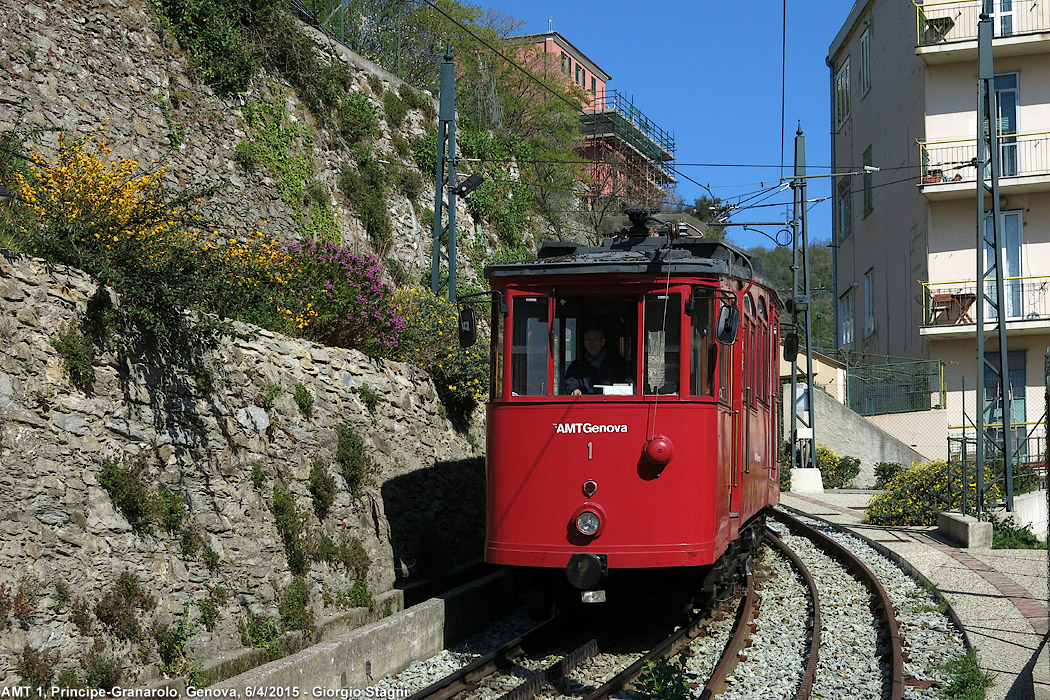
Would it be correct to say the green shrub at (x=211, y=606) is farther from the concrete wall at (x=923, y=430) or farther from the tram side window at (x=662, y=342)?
the concrete wall at (x=923, y=430)

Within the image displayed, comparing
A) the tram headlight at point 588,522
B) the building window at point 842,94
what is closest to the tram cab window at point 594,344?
the tram headlight at point 588,522

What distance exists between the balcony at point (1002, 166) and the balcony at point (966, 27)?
7.46 feet

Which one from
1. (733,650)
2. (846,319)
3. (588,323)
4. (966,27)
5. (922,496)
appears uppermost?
(966,27)

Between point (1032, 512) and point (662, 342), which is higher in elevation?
point (662, 342)

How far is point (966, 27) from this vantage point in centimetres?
2803

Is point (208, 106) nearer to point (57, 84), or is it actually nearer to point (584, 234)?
point (57, 84)

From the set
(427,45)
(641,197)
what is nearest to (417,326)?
(427,45)

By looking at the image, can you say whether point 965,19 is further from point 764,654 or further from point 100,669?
point 100,669

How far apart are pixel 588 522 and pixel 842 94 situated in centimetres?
3327

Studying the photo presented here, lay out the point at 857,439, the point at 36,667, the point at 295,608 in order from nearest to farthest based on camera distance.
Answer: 1. the point at 36,667
2. the point at 295,608
3. the point at 857,439

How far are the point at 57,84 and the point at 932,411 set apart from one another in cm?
2321

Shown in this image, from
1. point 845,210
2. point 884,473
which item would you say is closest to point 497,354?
point 884,473

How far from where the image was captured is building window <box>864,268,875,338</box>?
110ft

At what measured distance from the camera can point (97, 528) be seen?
7316 millimetres
